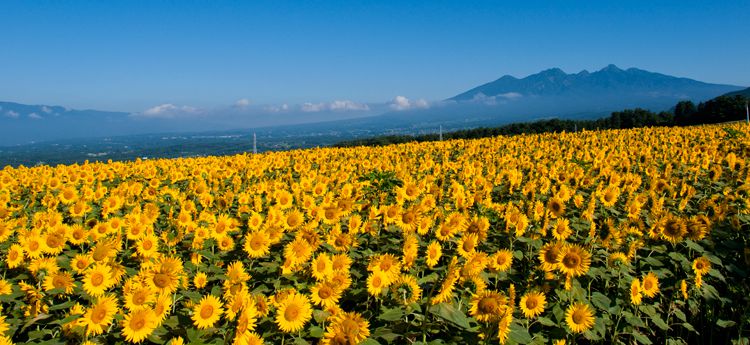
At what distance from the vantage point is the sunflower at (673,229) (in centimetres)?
390

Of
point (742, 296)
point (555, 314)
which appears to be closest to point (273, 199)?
point (555, 314)

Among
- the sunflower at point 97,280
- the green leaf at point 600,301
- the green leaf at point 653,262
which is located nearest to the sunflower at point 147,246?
the sunflower at point 97,280

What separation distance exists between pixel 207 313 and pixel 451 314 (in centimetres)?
141

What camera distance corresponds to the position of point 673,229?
156 inches

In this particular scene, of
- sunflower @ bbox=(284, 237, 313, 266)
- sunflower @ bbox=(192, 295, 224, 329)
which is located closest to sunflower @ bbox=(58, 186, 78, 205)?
sunflower @ bbox=(284, 237, 313, 266)

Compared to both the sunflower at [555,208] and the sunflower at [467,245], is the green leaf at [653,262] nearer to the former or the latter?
the sunflower at [555,208]

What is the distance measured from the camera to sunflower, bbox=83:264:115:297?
3.17 metres

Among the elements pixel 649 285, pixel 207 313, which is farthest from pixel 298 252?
pixel 649 285

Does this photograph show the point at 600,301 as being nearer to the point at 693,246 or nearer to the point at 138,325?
the point at 693,246

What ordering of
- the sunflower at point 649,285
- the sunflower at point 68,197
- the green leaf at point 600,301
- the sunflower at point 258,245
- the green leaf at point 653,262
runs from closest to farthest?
the green leaf at point 600,301 < the sunflower at point 649,285 < the sunflower at point 258,245 < the green leaf at point 653,262 < the sunflower at point 68,197

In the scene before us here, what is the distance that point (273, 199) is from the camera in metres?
6.32

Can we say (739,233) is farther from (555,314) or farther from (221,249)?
(221,249)

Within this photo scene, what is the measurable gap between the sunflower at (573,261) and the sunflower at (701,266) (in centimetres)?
136

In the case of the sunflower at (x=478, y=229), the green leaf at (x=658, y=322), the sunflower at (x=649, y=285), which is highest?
the sunflower at (x=478, y=229)
